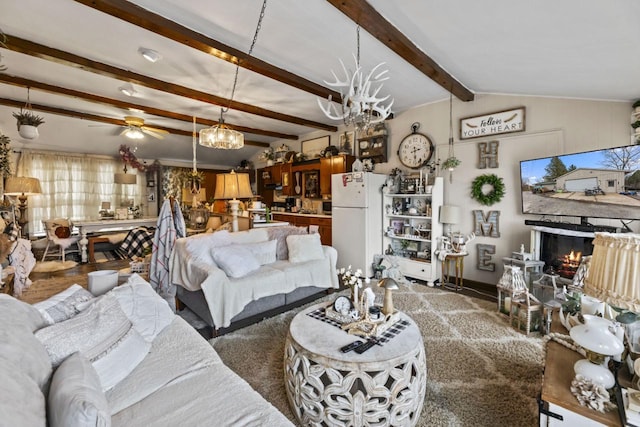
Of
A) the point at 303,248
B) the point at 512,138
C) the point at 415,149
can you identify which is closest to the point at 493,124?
the point at 512,138

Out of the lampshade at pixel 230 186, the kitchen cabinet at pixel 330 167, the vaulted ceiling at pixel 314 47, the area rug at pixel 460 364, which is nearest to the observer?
the area rug at pixel 460 364

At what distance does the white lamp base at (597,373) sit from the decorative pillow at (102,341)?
1.96 meters

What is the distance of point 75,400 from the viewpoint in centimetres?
85

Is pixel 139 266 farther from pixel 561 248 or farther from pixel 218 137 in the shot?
pixel 561 248

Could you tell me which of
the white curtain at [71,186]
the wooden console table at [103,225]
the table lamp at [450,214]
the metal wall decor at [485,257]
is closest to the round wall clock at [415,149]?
the table lamp at [450,214]

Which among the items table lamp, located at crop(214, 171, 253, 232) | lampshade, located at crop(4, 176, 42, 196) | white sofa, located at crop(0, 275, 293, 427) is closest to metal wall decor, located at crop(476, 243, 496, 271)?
table lamp, located at crop(214, 171, 253, 232)

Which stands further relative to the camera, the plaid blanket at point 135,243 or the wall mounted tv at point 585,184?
the plaid blanket at point 135,243

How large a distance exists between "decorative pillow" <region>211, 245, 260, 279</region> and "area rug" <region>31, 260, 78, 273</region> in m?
3.88

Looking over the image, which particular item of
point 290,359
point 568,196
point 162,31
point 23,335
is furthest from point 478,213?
Result: point 23,335

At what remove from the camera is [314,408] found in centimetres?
154

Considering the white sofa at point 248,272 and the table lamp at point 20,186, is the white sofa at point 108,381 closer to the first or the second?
the white sofa at point 248,272

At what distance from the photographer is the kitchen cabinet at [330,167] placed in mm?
5391

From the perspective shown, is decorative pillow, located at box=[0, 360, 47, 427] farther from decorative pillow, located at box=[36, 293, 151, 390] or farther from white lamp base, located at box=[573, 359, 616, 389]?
white lamp base, located at box=[573, 359, 616, 389]

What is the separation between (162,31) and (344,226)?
3.43 meters
